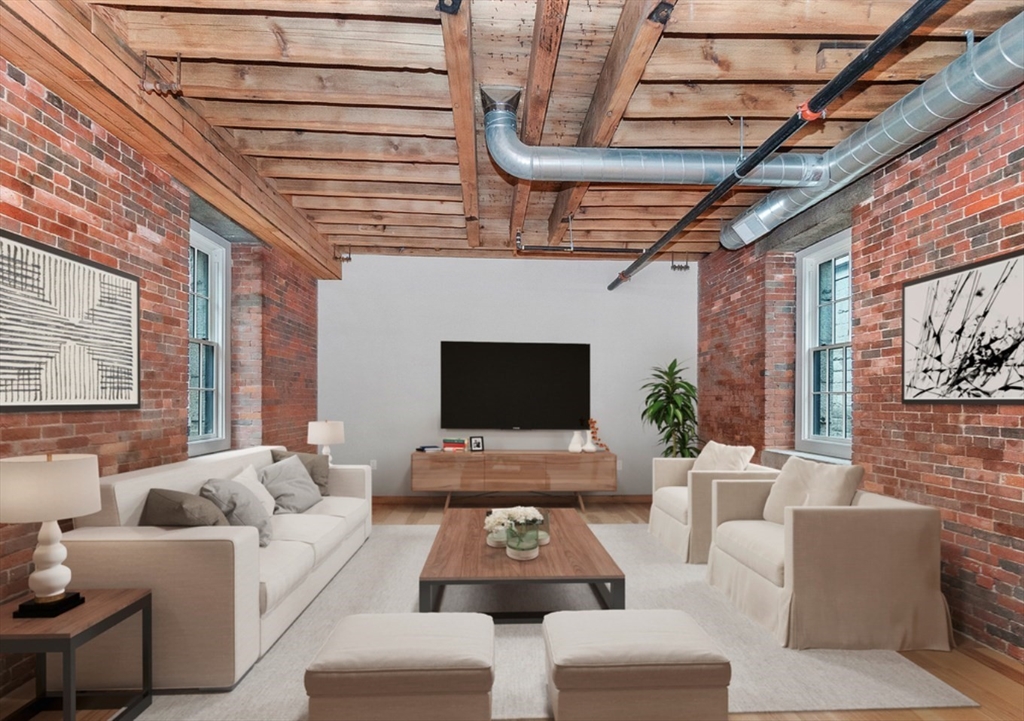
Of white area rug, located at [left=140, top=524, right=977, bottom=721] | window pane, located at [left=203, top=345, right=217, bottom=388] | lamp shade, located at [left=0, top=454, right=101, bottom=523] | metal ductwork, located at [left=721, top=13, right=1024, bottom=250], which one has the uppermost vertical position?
metal ductwork, located at [left=721, top=13, right=1024, bottom=250]

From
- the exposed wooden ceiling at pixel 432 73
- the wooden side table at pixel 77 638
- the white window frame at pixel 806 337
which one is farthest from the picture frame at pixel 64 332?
the white window frame at pixel 806 337

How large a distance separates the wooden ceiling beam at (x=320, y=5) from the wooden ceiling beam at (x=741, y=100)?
1386 mm

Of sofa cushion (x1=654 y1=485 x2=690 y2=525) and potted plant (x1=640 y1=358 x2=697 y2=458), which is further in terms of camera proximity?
potted plant (x1=640 y1=358 x2=697 y2=458)

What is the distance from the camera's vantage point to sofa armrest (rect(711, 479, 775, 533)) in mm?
4434

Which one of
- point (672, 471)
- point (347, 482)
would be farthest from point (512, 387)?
point (347, 482)

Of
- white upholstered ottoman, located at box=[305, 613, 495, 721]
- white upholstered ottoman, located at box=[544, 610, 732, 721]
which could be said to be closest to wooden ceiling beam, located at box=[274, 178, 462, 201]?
white upholstered ottoman, located at box=[305, 613, 495, 721]

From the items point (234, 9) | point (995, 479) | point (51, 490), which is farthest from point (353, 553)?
point (995, 479)

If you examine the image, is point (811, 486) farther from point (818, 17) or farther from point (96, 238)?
point (96, 238)

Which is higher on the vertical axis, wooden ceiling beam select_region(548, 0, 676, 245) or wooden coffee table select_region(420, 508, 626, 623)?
wooden ceiling beam select_region(548, 0, 676, 245)

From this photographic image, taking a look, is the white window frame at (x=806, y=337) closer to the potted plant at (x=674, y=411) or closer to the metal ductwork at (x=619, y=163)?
the potted plant at (x=674, y=411)

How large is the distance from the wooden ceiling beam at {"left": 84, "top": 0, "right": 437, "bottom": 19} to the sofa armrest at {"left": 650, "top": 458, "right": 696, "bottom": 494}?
4.26 m

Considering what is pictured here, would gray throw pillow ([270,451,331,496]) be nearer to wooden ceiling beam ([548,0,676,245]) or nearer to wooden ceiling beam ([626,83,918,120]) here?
wooden ceiling beam ([548,0,676,245])

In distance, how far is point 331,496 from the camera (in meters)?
5.43

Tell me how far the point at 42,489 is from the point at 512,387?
17.9 ft
